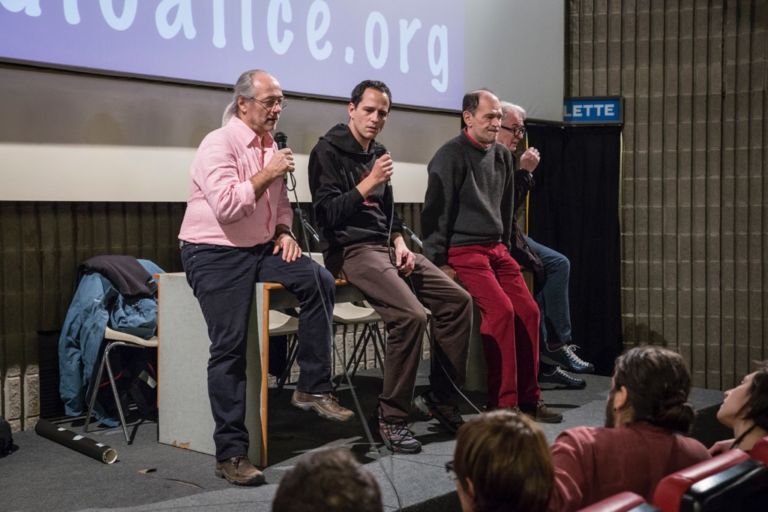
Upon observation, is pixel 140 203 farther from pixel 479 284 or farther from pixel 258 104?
pixel 479 284

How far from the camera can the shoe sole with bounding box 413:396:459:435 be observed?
11.8 feet

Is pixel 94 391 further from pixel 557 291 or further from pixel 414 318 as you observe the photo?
pixel 557 291

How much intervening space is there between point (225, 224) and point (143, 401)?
1.08 m

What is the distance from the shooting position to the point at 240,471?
2.91m

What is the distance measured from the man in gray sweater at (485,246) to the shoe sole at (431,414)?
252 millimetres

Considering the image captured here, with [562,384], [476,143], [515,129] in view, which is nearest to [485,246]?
[476,143]

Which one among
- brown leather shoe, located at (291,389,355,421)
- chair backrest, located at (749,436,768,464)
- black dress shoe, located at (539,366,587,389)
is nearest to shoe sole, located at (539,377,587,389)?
black dress shoe, located at (539,366,587,389)

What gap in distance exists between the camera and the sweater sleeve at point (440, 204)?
3805 millimetres

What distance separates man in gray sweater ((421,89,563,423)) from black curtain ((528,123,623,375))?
145 cm

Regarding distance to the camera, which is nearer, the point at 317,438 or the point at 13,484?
the point at 13,484

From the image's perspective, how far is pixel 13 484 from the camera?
297cm

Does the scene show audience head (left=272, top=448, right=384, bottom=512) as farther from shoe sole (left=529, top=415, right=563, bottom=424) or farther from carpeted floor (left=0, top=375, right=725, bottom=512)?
shoe sole (left=529, top=415, right=563, bottom=424)

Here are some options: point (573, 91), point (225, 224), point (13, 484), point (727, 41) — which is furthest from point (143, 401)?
point (727, 41)

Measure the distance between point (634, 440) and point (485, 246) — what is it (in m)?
2.09
